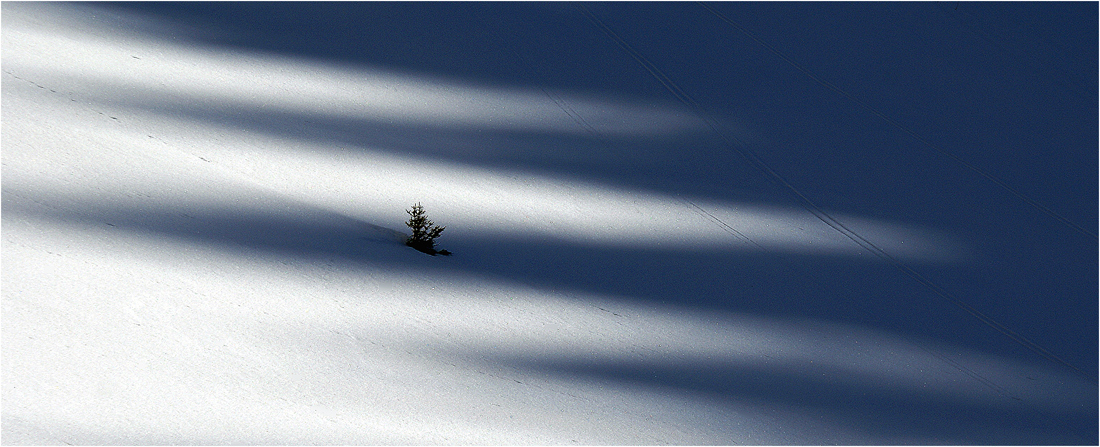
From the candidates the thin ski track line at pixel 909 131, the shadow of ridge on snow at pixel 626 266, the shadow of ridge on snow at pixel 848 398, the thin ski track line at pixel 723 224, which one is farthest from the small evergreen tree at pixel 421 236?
the thin ski track line at pixel 909 131

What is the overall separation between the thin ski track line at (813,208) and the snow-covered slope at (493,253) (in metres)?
0.04

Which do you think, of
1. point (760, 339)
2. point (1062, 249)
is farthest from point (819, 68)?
point (760, 339)

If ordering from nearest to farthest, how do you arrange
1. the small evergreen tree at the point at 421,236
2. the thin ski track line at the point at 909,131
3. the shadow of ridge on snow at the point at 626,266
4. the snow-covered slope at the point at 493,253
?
1. the snow-covered slope at the point at 493,253
2. the shadow of ridge on snow at the point at 626,266
3. the small evergreen tree at the point at 421,236
4. the thin ski track line at the point at 909,131

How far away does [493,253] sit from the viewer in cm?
458

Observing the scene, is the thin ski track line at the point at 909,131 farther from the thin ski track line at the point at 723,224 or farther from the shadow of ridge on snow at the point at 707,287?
the thin ski track line at the point at 723,224

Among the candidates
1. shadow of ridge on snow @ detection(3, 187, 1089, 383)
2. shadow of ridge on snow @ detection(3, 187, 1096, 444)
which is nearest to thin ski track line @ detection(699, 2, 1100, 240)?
shadow of ridge on snow @ detection(3, 187, 1089, 383)

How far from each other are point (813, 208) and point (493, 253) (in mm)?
3019

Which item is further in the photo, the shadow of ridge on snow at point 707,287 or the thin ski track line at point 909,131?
the thin ski track line at point 909,131

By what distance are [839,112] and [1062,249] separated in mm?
2291

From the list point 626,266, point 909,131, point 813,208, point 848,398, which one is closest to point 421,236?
point 626,266

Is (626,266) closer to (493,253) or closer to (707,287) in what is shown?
(707,287)

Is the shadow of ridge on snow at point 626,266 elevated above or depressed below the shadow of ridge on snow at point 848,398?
above

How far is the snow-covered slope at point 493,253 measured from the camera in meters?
2.89

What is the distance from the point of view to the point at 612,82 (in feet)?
25.4
